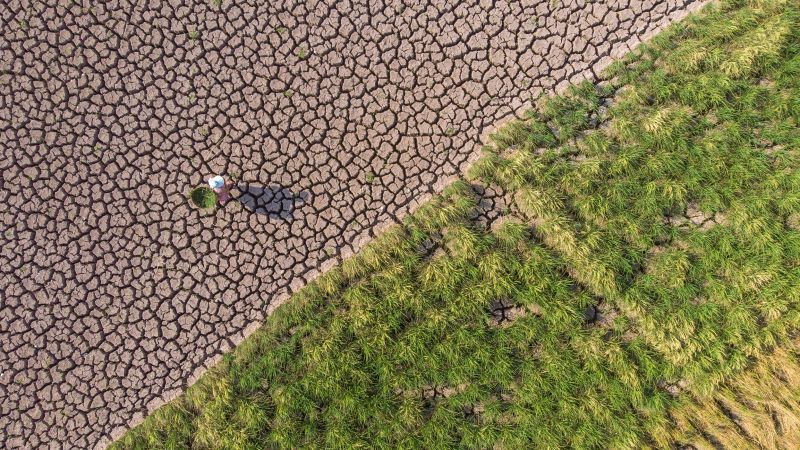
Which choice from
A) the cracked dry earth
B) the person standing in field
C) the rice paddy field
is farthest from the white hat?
the rice paddy field

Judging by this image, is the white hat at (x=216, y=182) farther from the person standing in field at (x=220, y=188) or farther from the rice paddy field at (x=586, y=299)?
the rice paddy field at (x=586, y=299)

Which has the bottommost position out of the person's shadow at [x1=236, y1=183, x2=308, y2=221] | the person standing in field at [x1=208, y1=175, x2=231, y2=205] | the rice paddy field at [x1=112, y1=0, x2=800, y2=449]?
the rice paddy field at [x1=112, y1=0, x2=800, y2=449]

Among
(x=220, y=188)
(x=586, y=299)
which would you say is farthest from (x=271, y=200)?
(x=586, y=299)

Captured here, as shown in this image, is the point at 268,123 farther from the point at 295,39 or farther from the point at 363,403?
the point at 363,403

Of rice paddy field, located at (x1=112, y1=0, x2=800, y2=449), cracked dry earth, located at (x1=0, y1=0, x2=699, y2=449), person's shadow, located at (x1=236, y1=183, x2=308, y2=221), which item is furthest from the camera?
person's shadow, located at (x1=236, y1=183, x2=308, y2=221)

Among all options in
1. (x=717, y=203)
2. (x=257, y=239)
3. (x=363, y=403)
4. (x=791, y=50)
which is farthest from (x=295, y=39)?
(x=791, y=50)

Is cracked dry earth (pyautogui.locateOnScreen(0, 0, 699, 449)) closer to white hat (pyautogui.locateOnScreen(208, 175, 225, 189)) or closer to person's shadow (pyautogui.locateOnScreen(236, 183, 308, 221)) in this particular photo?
person's shadow (pyautogui.locateOnScreen(236, 183, 308, 221))
